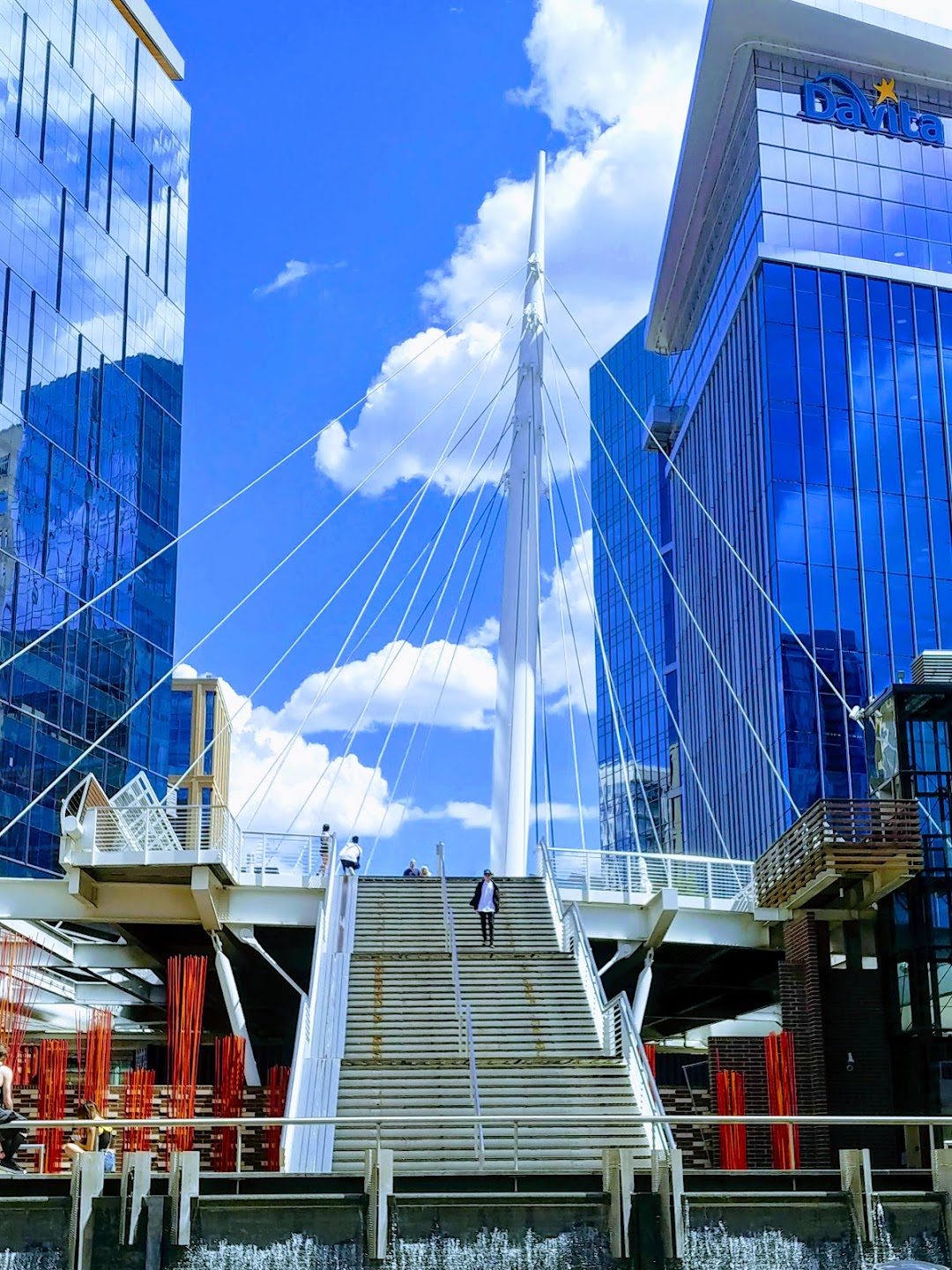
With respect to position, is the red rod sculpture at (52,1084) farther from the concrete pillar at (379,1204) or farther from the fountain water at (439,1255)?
the concrete pillar at (379,1204)

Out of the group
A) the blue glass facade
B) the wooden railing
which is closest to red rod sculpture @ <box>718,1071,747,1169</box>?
the wooden railing

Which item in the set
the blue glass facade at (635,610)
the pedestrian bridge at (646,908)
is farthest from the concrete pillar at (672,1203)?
the blue glass facade at (635,610)

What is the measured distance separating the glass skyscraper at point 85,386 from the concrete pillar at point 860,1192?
2007 inches

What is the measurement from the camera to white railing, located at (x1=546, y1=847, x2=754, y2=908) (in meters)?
32.1

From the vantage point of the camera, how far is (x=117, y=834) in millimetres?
29578

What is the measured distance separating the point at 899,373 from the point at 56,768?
127 feet

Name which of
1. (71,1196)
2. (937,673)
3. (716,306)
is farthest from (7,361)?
(71,1196)

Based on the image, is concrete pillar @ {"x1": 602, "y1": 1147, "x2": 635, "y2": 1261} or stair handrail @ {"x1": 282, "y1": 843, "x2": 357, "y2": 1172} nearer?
concrete pillar @ {"x1": 602, "y1": 1147, "x2": 635, "y2": 1261}

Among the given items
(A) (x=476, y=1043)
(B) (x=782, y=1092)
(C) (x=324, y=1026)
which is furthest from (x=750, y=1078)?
(C) (x=324, y=1026)

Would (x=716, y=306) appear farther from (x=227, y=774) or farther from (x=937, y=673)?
(x=227, y=774)

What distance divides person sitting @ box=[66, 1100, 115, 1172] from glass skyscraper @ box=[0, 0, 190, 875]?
40417 millimetres

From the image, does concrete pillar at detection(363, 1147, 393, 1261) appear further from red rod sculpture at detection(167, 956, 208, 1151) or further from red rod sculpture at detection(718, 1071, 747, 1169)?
red rod sculpture at detection(718, 1071, 747, 1169)

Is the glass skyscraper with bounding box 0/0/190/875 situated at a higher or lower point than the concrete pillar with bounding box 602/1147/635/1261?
higher

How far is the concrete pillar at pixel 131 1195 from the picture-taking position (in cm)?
1694
